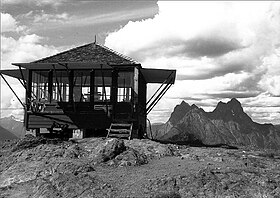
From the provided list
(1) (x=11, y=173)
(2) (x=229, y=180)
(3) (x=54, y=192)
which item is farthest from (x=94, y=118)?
(2) (x=229, y=180)

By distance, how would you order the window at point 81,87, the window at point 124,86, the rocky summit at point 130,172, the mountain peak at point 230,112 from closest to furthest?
the rocky summit at point 130,172 → the window at point 124,86 → the window at point 81,87 → the mountain peak at point 230,112

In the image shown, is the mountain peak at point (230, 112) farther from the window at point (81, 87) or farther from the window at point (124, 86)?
the window at point (81, 87)

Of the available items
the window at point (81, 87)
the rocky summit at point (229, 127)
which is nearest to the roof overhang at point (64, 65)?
the window at point (81, 87)

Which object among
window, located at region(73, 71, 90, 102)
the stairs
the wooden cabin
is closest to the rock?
the stairs

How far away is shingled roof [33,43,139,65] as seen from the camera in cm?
2302

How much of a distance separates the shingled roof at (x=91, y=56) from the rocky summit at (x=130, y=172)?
7.05 metres

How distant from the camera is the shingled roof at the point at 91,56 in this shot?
23022 mm

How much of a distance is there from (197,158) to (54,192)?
622 centimetres

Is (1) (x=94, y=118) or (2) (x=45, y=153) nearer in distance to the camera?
(2) (x=45, y=153)

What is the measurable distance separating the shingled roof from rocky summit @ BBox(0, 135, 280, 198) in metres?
7.05

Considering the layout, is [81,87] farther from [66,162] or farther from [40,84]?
[66,162]

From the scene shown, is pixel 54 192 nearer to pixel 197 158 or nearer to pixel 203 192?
pixel 203 192

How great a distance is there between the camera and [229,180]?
11.4 m

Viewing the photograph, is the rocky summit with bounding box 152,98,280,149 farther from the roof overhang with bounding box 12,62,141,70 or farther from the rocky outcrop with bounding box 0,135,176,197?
the rocky outcrop with bounding box 0,135,176,197
